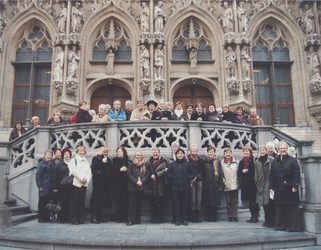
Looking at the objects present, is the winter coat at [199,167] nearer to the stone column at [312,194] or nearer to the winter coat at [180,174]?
the winter coat at [180,174]

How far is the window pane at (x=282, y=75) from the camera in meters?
15.1

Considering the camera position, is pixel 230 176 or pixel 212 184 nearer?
pixel 212 184

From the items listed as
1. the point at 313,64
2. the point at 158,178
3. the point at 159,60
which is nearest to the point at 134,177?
the point at 158,178

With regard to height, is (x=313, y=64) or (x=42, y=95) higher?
(x=313, y=64)

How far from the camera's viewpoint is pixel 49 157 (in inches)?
285

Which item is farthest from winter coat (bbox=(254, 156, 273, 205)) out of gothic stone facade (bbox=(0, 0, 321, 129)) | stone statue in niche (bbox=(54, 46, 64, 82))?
stone statue in niche (bbox=(54, 46, 64, 82))

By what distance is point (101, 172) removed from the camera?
6.89 meters

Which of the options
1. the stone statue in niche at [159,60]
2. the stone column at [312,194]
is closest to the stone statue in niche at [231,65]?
the stone statue in niche at [159,60]

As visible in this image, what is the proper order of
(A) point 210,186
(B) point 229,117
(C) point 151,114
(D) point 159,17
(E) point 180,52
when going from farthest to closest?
(E) point 180,52, (D) point 159,17, (B) point 229,117, (C) point 151,114, (A) point 210,186

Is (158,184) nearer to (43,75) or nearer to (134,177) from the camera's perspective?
(134,177)

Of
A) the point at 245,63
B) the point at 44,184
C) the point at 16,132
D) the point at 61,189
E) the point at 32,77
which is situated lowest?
the point at 61,189

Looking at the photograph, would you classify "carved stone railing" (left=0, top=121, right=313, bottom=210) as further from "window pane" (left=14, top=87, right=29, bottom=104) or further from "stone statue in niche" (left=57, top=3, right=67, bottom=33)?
"stone statue in niche" (left=57, top=3, right=67, bottom=33)

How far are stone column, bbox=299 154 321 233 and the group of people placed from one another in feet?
1.99

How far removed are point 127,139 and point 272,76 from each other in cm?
961
